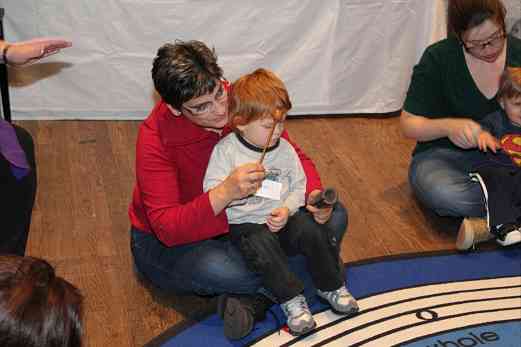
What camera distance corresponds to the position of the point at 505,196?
227 centimetres

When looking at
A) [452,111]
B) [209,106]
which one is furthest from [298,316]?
[452,111]

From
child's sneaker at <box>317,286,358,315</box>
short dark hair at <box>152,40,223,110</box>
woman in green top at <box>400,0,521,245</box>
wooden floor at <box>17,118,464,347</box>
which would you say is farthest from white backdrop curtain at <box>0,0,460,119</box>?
child's sneaker at <box>317,286,358,315</box>

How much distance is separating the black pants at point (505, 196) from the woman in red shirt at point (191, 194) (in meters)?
0.55

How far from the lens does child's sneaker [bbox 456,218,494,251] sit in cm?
226

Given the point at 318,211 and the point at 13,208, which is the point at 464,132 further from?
the point at 13,208

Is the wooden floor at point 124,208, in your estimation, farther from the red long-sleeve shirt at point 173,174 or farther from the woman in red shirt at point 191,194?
the red long-sleeve shirt at point 173,174

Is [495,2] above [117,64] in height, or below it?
above

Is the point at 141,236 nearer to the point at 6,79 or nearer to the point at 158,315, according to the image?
the point at 158,315

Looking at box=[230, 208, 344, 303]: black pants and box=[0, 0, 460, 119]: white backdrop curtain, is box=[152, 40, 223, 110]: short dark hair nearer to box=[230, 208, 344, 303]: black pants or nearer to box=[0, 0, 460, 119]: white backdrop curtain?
box=[230, 208, 344, 303]: black pants

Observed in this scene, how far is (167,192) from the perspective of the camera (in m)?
1.87

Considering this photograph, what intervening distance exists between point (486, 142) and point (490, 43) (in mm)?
294

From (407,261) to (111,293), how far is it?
894 mm

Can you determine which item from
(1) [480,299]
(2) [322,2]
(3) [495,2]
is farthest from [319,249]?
(2) [322,2]

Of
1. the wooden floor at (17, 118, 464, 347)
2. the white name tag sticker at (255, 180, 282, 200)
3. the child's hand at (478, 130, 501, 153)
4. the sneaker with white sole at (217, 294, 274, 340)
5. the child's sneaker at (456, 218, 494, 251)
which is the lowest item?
the wooden floor at (17, 118, 464, 347)
